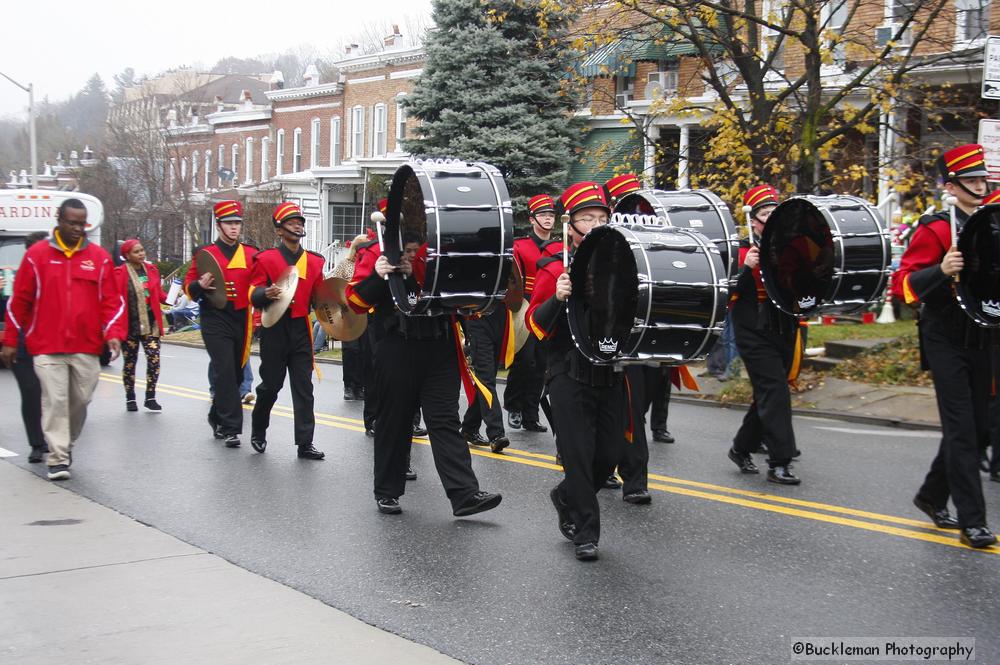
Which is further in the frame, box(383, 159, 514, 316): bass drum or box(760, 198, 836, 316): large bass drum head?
box(760, 198, 836, 316): large bass drum head

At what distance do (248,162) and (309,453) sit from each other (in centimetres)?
4577

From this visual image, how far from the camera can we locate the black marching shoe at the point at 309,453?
986cm

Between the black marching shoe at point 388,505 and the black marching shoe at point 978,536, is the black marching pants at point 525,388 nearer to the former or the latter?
the black marching shoe at point 388,505

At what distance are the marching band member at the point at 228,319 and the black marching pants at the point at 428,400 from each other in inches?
140

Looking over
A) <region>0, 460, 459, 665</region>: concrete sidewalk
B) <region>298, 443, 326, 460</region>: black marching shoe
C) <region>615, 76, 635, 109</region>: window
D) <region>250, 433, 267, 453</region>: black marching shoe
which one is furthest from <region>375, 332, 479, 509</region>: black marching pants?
<region>615, 76, 635, 109</region>: window

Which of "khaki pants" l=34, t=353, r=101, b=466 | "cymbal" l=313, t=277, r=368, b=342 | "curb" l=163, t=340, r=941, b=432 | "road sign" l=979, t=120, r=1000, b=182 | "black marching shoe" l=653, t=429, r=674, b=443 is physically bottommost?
"curb" l=163, t=340, r=941, b=432

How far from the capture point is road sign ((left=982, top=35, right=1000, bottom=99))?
11625mm

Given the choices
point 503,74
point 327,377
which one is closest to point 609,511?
point 327,377

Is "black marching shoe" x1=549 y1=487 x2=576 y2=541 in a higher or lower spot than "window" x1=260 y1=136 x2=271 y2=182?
lower

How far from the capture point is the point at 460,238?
21.4 ft

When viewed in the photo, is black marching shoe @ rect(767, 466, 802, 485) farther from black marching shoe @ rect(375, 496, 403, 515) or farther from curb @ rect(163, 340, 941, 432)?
curb @ rect(163, 340, 941, 432)

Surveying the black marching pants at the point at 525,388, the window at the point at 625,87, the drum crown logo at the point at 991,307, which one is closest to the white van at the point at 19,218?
the black marching pants at the point at 525,388

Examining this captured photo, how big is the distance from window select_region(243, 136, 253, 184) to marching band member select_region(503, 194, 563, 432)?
43.9m

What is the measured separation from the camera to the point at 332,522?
7.38 metres
